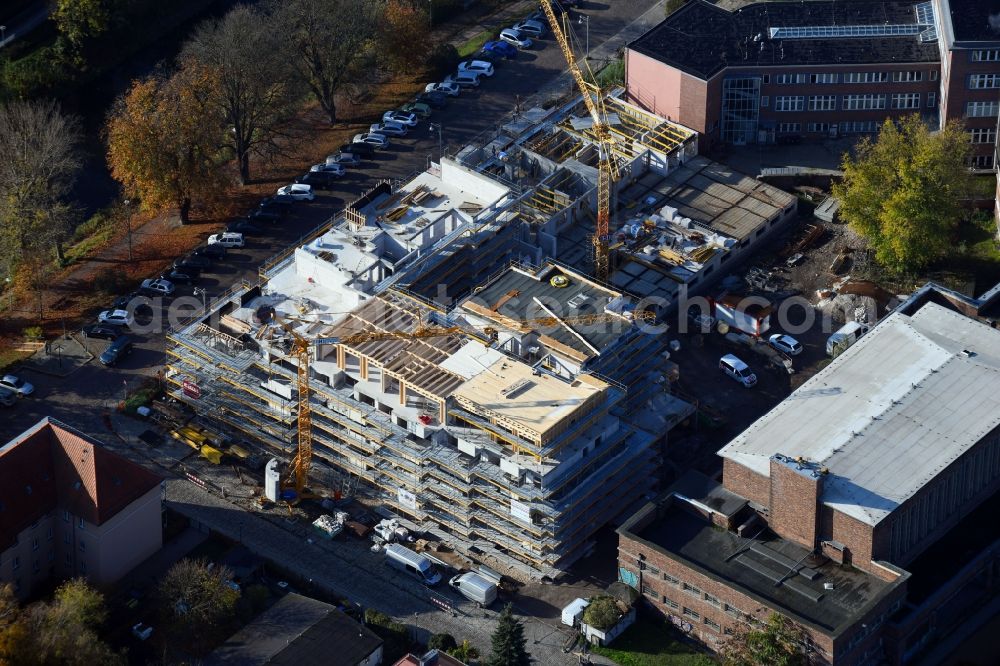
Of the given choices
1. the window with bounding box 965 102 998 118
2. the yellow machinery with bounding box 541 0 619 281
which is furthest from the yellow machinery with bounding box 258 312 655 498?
the window with bounding box 965 102 998 118

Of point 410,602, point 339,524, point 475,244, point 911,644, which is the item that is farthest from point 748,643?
point 475,244

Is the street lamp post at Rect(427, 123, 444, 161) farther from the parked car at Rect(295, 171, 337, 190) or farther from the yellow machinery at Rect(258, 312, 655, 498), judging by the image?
the yellow machinery at Rect(258, 312, 655, 498)

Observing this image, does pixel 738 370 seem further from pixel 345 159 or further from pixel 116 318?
pixel 116 318

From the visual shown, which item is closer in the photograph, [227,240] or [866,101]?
[227,240]

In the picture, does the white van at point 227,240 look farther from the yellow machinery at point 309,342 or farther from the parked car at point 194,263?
the yellow machinery at point 309,342

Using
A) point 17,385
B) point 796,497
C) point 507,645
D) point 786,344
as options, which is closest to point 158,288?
point 17,385

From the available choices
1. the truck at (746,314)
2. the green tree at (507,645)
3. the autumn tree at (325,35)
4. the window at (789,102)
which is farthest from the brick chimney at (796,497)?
the autumn tree at (325,35)
